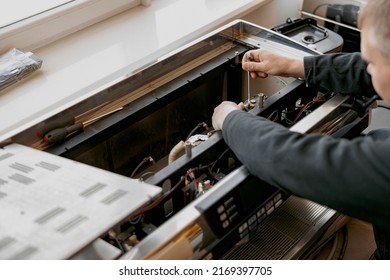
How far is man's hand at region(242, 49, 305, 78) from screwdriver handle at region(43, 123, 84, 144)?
1.58ft

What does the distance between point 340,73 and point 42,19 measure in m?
0.96

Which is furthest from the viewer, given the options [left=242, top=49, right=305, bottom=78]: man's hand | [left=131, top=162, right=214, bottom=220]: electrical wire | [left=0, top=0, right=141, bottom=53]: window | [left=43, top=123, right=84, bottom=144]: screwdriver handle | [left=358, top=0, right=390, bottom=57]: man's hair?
[left=0, top=0, right=141, bottom=53]: window

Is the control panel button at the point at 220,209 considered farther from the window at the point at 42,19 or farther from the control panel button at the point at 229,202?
the window at the point at 42,19

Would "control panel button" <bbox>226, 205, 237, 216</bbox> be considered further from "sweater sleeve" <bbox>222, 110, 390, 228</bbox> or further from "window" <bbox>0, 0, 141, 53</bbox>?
"window" <bbox>0, 0, 141, 53</bbox>

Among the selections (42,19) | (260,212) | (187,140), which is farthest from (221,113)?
(42,19)

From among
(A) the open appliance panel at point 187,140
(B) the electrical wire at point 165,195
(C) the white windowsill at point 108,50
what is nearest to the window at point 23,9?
(C) the white windowsill at point 108,50

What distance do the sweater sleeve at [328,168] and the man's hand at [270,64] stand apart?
0.33 meters

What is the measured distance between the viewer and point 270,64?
47.1 inches

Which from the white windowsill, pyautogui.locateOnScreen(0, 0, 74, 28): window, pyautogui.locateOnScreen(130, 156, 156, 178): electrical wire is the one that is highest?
pyautogui.locateOnScreen(0, 0, 74, 28): window

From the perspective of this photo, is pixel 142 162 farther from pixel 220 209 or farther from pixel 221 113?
pixel 220 209

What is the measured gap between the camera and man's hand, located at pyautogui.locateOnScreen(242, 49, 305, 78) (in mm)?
1177

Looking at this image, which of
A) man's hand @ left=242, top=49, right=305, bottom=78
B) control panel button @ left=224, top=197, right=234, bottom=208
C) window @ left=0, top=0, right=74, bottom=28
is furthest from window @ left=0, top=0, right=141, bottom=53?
control panel button @ left=224, top=197, right=234, bottom=208

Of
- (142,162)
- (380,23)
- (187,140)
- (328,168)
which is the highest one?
(380,23)

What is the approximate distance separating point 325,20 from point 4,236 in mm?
1557
